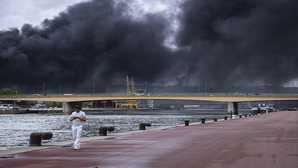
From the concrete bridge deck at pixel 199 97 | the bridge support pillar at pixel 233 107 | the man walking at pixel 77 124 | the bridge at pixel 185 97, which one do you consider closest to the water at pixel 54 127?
the man walking at pixel 77 124

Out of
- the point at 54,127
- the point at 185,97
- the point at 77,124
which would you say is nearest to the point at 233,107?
the point at 185,97

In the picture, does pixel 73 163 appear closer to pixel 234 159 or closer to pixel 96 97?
pixel 234 159

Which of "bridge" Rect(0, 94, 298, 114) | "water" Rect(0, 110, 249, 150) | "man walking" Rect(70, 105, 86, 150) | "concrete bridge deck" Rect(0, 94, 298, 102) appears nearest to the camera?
"man walking" Rect(70, 105, 86, 150)

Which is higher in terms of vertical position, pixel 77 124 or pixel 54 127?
pixel 77 124

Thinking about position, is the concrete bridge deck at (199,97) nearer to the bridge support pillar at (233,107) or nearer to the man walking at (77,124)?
the bridge support pillar at (233,107)

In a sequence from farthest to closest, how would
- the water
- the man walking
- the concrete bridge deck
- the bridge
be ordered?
the bridge < the concrete bridge deck < the water < the man walking

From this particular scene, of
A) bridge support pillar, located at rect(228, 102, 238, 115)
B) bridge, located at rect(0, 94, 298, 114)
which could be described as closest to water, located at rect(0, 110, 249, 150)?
bridge, located at rect(0, 94, 298, 114)

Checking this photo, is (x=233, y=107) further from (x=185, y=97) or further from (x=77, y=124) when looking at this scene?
(x=77, y=124)

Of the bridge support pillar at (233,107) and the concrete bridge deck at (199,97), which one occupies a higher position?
the concrete bridge deck at (199,97)

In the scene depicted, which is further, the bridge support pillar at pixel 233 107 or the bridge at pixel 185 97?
the bridge support pillar at pixel 233 107

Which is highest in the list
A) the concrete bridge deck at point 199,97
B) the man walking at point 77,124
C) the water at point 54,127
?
the concrete bridge deck at point 199,97

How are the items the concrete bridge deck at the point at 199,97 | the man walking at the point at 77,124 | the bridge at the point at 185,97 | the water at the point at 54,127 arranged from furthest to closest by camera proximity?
the bridge at the point at 185,97 → the concrete bridge deck at the point at 199,97 → the water at the point at 54,127 → the man walking at the point at 77,124

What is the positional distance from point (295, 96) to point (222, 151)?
440ft

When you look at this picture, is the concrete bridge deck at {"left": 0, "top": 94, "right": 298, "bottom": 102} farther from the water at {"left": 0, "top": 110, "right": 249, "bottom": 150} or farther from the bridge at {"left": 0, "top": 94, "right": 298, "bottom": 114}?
the water at {"left": 0, "top": 110, "right": 249, "bottom": 150}
